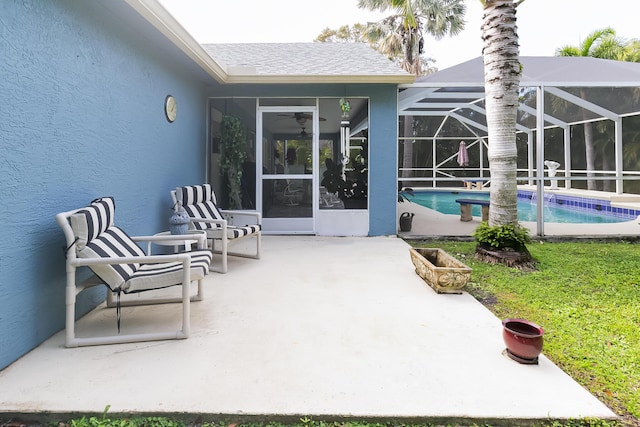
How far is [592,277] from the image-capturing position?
4492 millimetres

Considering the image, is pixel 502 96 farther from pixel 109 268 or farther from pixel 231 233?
pixel 109 268

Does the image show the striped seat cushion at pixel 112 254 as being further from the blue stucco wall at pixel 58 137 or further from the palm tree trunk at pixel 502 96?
the palm tree trunk at pixel 502 96

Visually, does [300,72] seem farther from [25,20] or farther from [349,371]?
[349,371]

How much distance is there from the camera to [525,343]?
2.36 m

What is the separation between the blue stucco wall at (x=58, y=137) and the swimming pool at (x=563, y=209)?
864 cm

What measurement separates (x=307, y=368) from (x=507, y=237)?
153 inches

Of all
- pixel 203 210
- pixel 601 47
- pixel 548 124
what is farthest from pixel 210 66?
pixel 601 47

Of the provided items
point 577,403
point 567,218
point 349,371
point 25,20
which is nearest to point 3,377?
point 349,371

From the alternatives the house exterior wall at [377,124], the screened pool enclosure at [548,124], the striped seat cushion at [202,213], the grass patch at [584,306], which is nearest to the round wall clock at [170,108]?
the striped seat cushion at [202,213]

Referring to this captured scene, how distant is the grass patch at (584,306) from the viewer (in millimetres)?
2316

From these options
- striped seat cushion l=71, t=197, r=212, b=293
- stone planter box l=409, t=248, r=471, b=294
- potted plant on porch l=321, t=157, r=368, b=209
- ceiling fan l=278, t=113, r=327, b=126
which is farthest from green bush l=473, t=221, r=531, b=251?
striped seat cushion l=71, t=197, r=212, b=293

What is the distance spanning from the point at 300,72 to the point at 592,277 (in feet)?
17.6

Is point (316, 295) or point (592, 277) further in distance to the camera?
point (592, 277)

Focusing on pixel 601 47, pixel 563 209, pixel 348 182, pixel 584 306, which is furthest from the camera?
pixel 601 47
